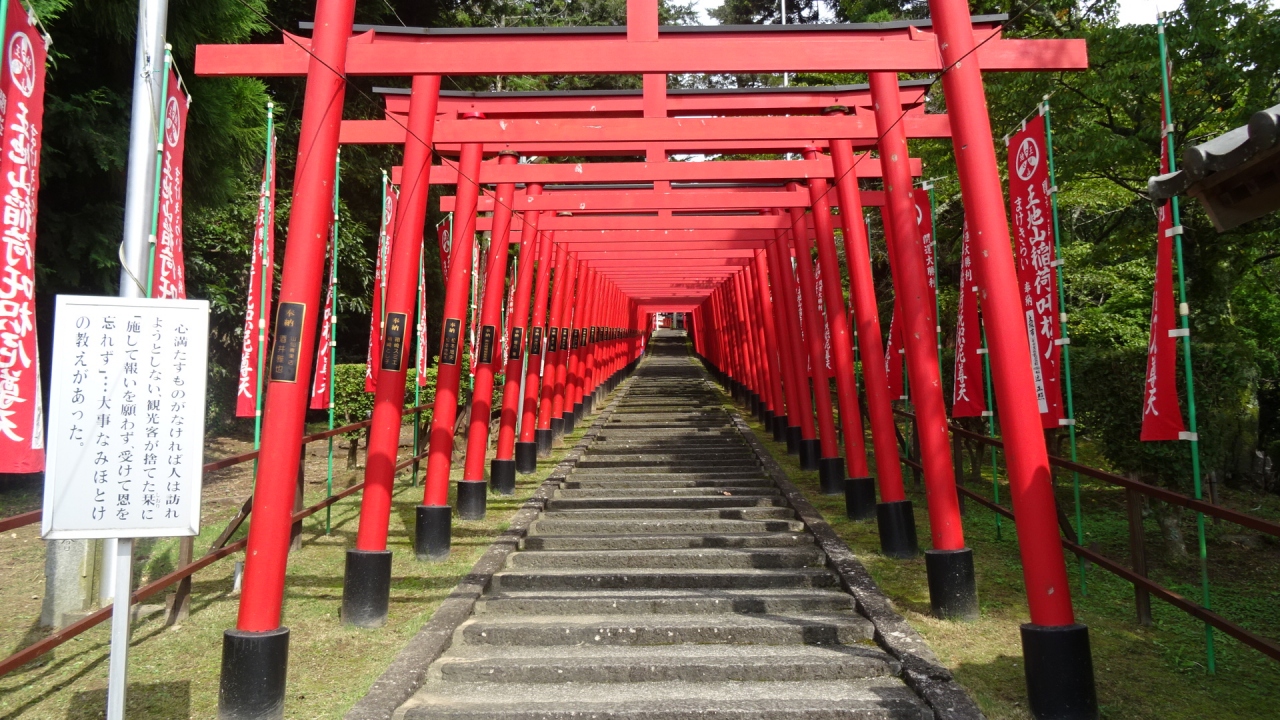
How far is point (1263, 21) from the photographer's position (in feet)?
25.3

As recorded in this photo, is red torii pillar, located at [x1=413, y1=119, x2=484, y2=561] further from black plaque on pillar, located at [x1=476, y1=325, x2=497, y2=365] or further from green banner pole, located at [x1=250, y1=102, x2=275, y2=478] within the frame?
green banner pole, located at [x1=250, y1=102, x2=275, y2=478]

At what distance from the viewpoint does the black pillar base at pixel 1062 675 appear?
12.5 ft

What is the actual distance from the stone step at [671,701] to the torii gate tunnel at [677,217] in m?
0.73

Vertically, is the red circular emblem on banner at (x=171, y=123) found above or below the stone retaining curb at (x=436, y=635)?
above

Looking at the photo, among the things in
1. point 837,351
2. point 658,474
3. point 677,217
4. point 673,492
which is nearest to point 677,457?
point 658,474

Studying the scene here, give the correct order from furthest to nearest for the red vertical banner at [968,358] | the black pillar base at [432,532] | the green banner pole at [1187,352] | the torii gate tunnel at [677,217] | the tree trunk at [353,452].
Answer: the tree trunk at [353,452], the red vertical banner at [968,358], the black pillar base at [432,532], the torii gate tunnel at [677,217], the green banner pole at [1187,352]

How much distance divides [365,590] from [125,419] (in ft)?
8.44

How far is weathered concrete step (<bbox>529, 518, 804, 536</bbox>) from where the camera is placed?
7453 millimetres

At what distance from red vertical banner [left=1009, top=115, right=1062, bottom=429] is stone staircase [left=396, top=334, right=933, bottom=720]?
1971 mm

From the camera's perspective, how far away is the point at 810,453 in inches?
427

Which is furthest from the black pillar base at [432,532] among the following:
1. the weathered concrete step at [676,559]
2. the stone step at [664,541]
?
the stone step at [664,541]

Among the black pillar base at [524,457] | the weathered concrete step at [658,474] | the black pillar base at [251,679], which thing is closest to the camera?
the black pillar base at [251,679]

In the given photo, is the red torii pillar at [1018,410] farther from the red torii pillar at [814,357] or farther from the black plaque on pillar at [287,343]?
the red torii pillar at [814,357]

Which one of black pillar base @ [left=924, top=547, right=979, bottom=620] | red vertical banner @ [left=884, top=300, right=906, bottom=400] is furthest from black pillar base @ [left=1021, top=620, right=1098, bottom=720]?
red vertical banner @ [left=884, top=300, right=906, bottom=400]
